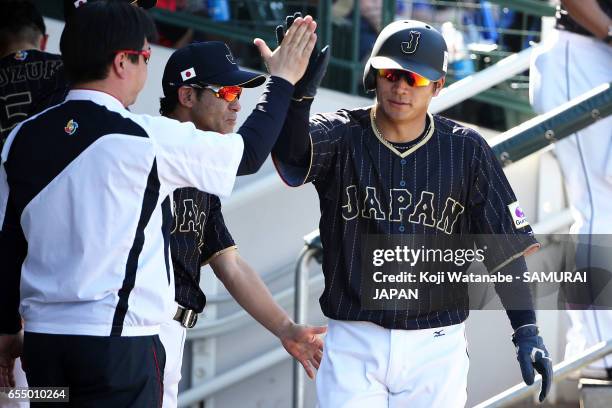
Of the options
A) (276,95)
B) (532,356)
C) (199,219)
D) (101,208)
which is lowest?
(532,356)

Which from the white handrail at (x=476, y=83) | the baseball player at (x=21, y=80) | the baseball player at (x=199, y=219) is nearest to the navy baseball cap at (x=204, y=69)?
the baseball player at (x=199, y=219)

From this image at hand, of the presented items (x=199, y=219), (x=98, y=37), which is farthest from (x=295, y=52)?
(x=199, y=219)

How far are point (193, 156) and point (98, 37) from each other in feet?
1.30

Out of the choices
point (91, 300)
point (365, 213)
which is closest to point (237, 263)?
point (365, 213)

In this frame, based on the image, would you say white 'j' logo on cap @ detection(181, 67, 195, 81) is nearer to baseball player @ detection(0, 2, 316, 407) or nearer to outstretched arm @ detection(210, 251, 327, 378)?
outstretched arm @ detection(210, 251, 327, 378)

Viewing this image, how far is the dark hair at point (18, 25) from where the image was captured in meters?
4.60

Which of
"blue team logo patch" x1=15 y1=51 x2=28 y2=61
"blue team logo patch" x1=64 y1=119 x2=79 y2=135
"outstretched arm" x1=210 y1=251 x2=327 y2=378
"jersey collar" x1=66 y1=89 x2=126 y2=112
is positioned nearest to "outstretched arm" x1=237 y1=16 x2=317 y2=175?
"jersey collar" x1=66 y1=89 x2=126 y2=112

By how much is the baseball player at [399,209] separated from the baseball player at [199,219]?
10.0 inches

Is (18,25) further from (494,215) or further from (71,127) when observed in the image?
(494,215)

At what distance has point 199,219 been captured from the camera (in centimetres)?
396

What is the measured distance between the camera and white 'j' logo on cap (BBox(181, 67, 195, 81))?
3.96 metres

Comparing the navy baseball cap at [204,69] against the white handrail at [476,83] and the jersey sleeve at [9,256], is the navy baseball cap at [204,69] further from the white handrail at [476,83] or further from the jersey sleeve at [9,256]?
the white handrail at [476,83]

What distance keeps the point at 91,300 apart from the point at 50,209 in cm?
26

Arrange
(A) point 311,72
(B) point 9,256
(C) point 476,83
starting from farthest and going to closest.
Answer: (C) point 476,83, (A) point 311,72, (B) point 9,256
